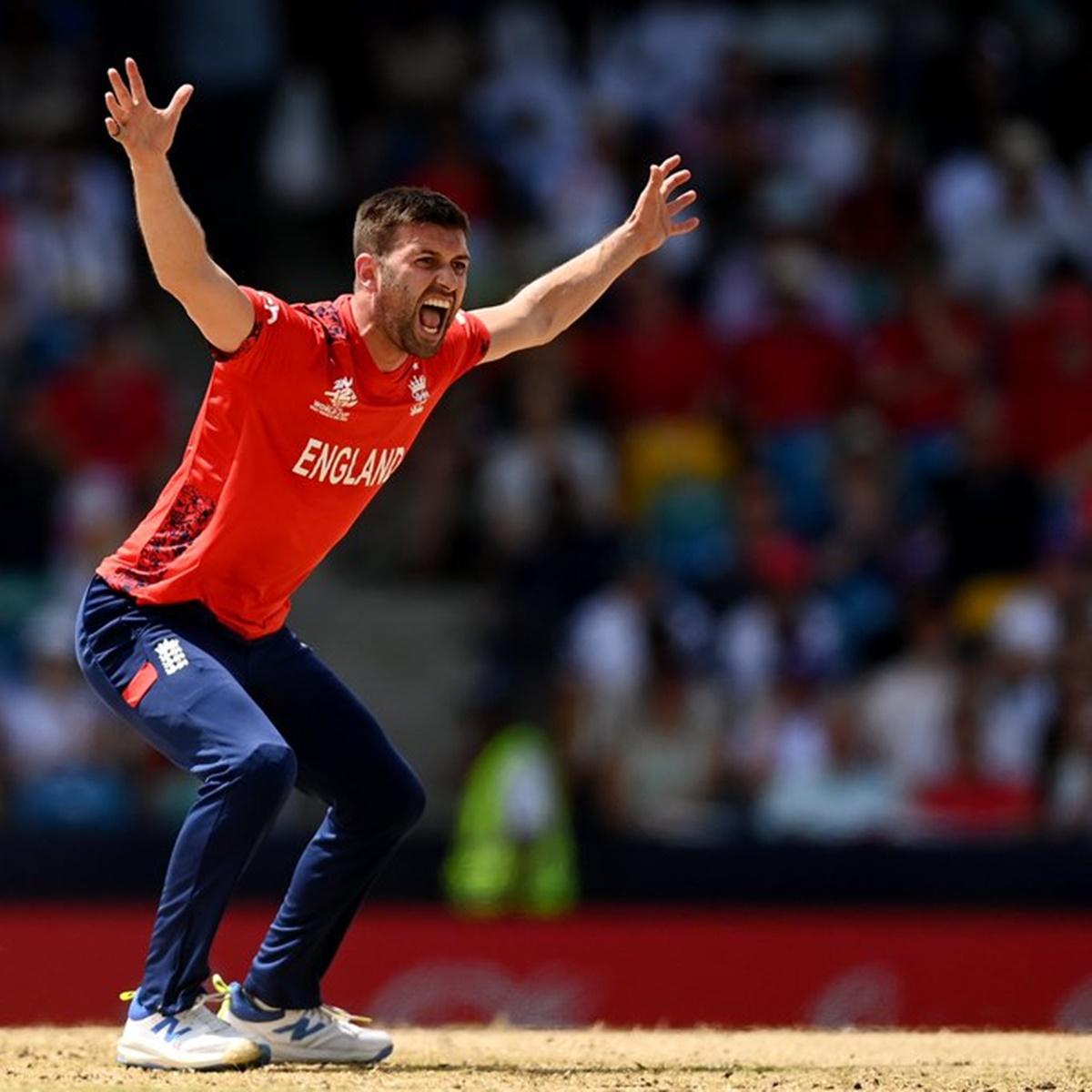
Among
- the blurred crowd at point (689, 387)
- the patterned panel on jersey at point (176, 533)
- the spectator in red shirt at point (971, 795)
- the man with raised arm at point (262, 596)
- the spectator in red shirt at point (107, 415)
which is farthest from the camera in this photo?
the spectator in red shirt at point (107, 415)

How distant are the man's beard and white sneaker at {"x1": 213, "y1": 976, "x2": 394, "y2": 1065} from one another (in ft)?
6.29

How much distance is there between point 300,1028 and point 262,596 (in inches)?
50.3

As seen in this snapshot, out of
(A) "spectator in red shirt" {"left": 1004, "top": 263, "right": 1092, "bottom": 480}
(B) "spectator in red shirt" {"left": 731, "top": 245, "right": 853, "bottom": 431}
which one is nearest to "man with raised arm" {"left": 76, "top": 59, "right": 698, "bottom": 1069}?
(B) "spectator in red shirt" {"left": 731, "top": 245, "right": 853, "bottom": 431}

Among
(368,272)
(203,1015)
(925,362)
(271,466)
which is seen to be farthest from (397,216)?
(925,362)

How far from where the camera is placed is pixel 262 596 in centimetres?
696

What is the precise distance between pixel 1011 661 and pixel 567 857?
2576 mm

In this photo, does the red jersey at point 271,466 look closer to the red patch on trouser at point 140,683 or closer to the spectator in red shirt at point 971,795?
the red patch on trouser at point 140,683

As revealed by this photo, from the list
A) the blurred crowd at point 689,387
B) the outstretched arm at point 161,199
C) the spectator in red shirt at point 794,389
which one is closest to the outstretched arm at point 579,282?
the outstretched arm at point 161,199

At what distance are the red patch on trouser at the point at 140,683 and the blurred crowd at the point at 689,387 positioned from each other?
472cm

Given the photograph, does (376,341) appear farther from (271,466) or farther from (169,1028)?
(169,1028)

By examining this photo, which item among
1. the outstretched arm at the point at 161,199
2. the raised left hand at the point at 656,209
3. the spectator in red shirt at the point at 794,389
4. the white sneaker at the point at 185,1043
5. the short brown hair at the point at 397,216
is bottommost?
the white sneaker at the point at 185,1043

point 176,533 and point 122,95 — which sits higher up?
point 122,95

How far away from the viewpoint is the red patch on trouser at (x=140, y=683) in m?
6.82

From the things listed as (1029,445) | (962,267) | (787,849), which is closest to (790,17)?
(962,267)
